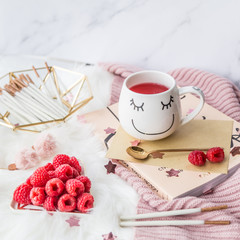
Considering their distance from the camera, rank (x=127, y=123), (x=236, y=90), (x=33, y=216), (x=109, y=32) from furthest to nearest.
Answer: (x=109, y=32)
(x=236, y=90)
(x=127, y=123)
(x=33, y=216)

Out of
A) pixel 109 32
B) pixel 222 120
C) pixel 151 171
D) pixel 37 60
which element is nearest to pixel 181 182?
pixel 151 171

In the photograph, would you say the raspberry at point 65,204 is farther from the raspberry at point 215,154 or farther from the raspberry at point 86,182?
the raspberry at point 215,154

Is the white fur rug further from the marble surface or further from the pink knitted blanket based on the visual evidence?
the marble surface

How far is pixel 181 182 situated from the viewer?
0.70 metres

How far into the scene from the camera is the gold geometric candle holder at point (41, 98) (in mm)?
875

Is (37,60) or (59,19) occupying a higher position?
(59,19)

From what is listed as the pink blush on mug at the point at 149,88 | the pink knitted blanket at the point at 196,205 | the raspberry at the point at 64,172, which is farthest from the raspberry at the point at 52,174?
the pink blush on mug at the point at 149,88

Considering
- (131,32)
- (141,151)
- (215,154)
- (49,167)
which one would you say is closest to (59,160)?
(49,167)

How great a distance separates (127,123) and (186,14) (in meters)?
0.41

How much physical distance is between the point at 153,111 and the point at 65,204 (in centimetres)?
24

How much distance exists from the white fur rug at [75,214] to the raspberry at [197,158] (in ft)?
0.40

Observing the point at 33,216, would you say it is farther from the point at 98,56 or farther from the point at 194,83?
the point at 98,56

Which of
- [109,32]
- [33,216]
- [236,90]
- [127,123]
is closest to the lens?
[33,216]

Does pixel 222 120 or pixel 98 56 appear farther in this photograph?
pixel 98 56
